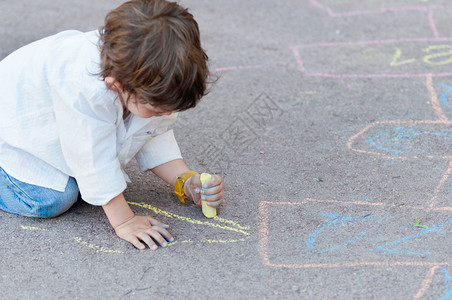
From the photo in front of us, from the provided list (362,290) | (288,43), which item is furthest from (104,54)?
(288,43)

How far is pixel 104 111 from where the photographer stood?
1958 millimetres

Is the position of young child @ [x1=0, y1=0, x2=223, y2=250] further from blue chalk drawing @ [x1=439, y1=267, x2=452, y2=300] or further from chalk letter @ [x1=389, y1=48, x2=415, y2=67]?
chalk letter @ [x1=389, y1=48, x2=415, y2=67]

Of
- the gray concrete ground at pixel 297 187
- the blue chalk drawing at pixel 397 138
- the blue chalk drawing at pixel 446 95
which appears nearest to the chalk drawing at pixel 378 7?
the gray concrete ground at pixel 297 187

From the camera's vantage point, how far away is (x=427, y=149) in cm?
259

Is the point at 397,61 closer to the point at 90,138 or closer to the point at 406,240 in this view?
the point at 406,240

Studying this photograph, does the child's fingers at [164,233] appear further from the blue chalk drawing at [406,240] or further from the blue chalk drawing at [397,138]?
the blue chalk drawing at [397,138]

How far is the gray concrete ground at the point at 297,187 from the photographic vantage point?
189 centimetres

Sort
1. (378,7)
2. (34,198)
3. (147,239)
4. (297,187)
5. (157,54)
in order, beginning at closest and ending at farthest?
(157,54), (147,239), (34,198), (297,187), (378,7)

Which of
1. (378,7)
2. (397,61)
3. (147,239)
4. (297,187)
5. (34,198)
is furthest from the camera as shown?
(378,7)

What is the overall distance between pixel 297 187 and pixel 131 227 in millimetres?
680

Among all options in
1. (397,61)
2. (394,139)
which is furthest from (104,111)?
(397,61)

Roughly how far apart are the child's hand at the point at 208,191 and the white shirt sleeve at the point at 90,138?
0.90 feet

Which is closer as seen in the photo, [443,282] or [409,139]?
[443,282]

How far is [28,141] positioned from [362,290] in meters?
1.20
